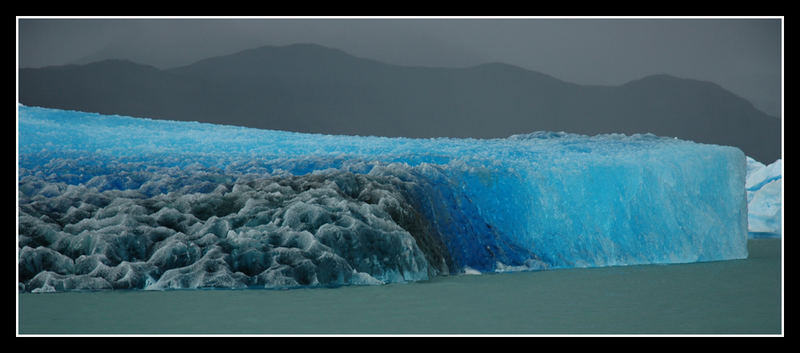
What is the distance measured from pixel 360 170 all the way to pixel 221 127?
16.4ft

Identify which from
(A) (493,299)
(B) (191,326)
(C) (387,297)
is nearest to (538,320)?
(A) (493,299)

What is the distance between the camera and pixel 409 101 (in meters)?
20.2

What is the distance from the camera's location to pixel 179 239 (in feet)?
35.2

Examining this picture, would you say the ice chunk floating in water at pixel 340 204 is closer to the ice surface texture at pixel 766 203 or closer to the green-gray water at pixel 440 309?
the green-gray water at pixel 440 309

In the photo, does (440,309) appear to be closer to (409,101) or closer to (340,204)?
(340,204)

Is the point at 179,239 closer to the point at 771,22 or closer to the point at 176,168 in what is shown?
the point at 176,168

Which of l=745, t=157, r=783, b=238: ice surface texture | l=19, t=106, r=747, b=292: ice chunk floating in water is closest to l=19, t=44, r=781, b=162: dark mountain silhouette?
l=19, t=106, r=747, b=292: ice chunk floating in water

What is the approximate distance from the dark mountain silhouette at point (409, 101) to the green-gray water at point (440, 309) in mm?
7374

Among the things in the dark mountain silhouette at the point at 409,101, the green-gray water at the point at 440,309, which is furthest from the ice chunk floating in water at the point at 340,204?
the dark mountain silhouette at the point at 409,101

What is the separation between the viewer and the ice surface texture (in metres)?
25.0

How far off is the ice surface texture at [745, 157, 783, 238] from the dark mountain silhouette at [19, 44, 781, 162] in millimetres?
4191

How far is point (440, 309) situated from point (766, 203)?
19.5m

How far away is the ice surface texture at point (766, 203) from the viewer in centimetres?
2503

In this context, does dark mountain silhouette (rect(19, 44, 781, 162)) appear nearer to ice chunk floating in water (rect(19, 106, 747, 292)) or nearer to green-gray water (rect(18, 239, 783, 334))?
ice chunk floating in water (rect(19, 106, 747, 292))
